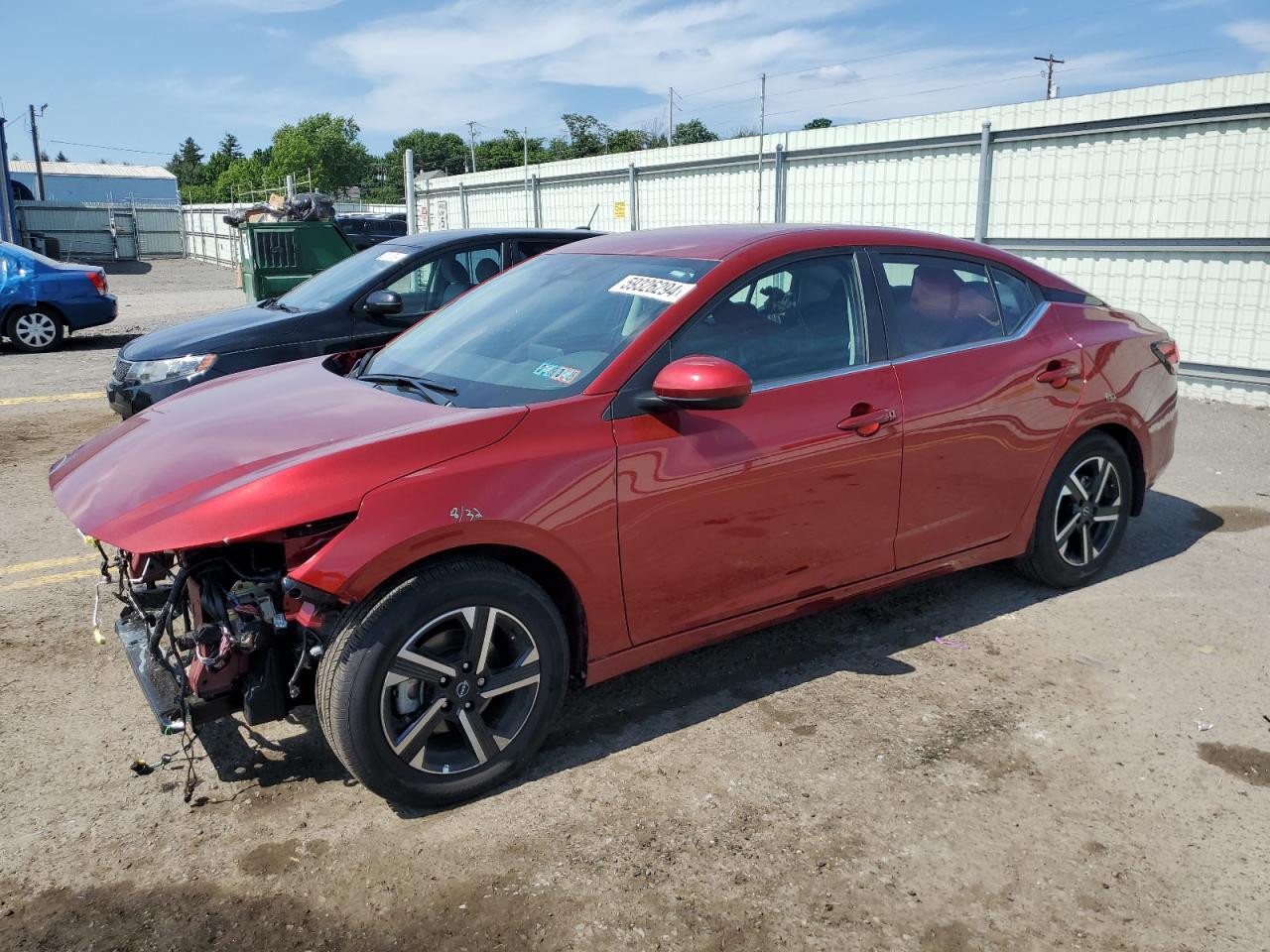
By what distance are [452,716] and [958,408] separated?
2.32 m

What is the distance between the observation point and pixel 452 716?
119 inches

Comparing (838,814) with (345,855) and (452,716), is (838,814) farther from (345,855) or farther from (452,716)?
(345,855)

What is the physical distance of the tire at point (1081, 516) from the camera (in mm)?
4594

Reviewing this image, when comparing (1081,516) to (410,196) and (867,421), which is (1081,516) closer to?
(867,421)

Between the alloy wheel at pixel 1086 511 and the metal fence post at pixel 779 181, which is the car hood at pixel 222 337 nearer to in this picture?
the alloy wheel at pixel 1086 511

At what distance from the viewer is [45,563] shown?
17.1 ft

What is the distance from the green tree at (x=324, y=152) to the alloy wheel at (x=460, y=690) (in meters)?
124

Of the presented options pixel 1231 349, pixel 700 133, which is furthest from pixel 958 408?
pixel 700 133

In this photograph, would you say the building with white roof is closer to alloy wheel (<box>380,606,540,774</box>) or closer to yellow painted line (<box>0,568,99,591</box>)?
yellow painted line (<box>0,568,99,591</box>)

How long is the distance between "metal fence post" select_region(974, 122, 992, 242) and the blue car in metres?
11.4

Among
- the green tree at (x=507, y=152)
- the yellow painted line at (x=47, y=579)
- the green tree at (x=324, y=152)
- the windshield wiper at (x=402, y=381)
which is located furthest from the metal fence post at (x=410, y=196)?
the green tree at (x=324, y=152)

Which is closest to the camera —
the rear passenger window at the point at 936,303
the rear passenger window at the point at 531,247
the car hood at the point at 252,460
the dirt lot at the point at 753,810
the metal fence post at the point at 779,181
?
the dirt lot at the point at 753,810

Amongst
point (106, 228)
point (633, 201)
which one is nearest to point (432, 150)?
point (106, 228)

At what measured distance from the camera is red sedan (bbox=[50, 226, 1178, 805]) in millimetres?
2873
